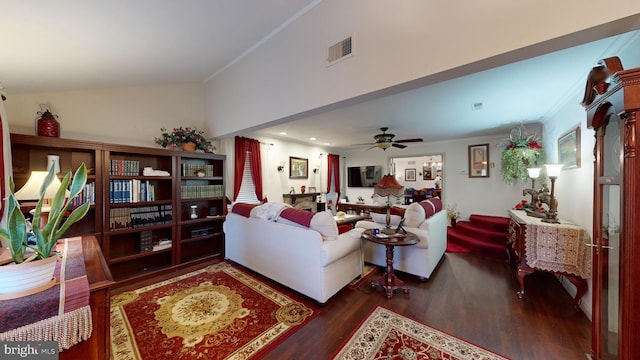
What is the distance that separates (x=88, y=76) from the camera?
2.56m

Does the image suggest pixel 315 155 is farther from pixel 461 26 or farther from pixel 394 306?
pixel 461 26

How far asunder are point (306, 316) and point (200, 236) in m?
2.44

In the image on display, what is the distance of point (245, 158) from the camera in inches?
187

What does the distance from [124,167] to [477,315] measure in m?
4.64

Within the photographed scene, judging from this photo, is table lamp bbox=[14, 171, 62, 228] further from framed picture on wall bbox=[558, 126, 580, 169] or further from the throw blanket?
framed picture on wall bbox=[558, 126, 580, 169]

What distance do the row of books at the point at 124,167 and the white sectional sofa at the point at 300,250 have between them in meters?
1.65

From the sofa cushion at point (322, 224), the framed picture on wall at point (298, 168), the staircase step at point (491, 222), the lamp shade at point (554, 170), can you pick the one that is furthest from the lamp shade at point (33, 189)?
the staircase step at point (491, 222)

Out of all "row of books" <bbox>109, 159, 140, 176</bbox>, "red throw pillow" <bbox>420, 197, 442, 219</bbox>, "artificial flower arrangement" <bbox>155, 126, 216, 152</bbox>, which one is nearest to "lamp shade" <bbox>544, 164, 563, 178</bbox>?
"red throw pillow" <bbox>420, 197, 442, 219</bbox>

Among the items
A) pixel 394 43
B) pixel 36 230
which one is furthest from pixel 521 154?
pixel 36 230

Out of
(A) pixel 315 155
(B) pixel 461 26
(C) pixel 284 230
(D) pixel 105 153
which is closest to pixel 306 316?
(C) pixel 284 230

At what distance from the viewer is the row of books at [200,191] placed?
353 cm

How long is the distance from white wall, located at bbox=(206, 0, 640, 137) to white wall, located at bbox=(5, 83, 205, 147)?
1408mm

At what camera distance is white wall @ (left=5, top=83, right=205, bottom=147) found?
8.38 ft

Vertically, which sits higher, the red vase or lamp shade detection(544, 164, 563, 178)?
→ the red vase
